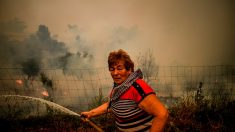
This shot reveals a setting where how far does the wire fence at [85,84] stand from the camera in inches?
218

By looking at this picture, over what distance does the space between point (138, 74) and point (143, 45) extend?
4.08 meters

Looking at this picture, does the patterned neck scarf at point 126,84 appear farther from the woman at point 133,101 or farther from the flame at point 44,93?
the flame at point 44,93

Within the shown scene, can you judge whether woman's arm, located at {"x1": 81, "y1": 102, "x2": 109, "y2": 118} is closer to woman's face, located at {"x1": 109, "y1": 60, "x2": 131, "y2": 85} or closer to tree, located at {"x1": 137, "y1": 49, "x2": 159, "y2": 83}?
woman's face, located at {"x1": 109, "y1": 60, "x2": 131, "y2": 85}

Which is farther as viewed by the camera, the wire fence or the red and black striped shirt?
the wire fence

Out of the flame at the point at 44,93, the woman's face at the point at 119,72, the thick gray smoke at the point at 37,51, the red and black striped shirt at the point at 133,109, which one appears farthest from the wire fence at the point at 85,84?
the red and black striped shirt at the point at 133,109

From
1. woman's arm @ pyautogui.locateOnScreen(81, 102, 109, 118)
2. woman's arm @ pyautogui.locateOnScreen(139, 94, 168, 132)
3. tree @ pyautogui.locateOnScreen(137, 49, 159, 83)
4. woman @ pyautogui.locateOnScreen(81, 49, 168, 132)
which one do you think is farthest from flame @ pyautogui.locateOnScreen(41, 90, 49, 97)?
woman's arm @ pyautogui.locateOnScreen(139, 94, 168, 132)

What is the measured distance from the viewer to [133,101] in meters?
1.87

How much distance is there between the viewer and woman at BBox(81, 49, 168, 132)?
5.64 ft

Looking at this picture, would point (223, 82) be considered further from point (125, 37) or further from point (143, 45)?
point (125, 37)

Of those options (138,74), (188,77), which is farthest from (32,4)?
(138,74)

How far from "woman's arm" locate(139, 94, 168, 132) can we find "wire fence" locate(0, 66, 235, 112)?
362 centimetres

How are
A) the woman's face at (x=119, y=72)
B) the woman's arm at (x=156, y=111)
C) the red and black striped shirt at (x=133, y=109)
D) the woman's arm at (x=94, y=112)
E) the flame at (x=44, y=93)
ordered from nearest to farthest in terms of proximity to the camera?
the woman's arm at (x=156, y=111), the red and black striped shirt at (x=133, y=109), the woman's face at (x=119, y=72), the woman's arm at (x=94, y=112), the flame at (x=44, y=93)

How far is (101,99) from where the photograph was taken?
5105 mm

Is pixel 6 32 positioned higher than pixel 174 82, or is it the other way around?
pixel 6 32
